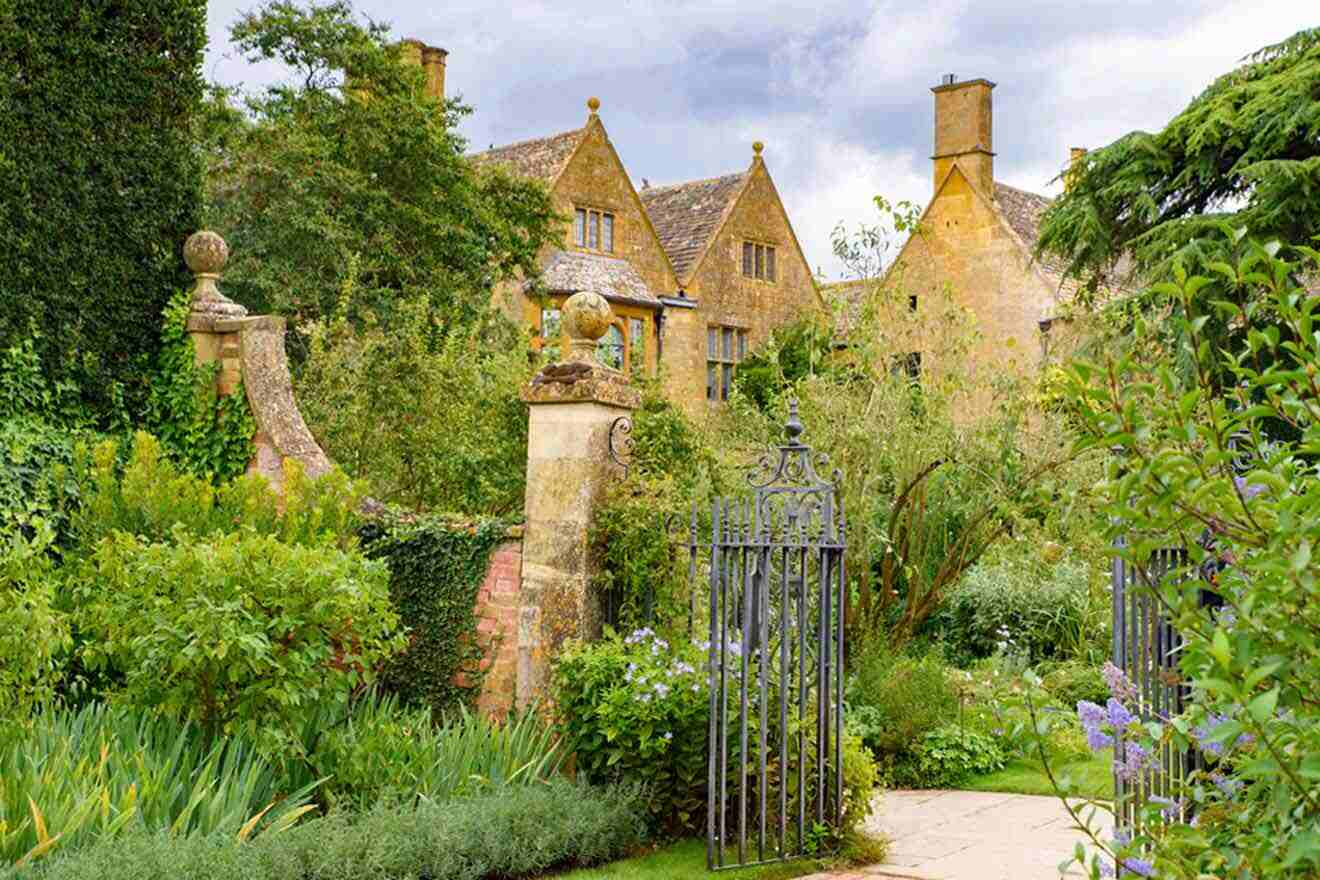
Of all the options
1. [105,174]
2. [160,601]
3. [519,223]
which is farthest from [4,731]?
[519,223]

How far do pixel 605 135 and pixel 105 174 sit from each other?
68.1 ft

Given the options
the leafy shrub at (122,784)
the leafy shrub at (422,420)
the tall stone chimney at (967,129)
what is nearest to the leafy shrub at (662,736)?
the leafy shrub at (122,784)

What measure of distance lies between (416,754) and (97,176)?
519 centimetres

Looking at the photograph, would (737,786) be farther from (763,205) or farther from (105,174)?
(763,205)

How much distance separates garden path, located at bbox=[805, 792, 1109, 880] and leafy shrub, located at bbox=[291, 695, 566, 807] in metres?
1.69

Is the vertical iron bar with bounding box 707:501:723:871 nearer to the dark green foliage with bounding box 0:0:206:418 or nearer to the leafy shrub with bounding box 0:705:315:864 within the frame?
the leafy shrub with bounding box 0:705:315:864

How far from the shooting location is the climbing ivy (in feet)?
32.0

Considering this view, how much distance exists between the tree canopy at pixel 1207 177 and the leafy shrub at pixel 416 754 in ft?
35.9

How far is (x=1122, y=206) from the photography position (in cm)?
1897

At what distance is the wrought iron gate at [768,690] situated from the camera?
6629 mm

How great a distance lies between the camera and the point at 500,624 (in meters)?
7.98

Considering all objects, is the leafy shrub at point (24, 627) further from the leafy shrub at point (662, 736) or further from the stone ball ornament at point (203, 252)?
the stone ball ornament at point (203, 252)

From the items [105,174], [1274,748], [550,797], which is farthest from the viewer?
[105,174]

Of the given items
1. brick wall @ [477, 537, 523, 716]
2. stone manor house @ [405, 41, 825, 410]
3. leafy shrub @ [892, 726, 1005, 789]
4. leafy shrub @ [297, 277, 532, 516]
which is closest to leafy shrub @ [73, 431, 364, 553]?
brick wall @ [477, 537, 523, 716]
